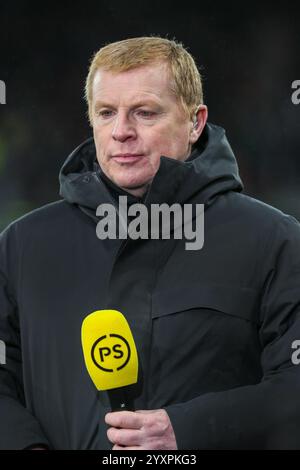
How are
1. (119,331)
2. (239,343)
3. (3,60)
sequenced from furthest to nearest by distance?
(3,60) → (239,343) → (119,331)

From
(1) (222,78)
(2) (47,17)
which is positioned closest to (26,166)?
(2) (47,17)

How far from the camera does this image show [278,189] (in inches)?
104

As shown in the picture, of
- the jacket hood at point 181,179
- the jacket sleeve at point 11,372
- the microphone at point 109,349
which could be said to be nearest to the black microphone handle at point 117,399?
the microphone at point 109,349

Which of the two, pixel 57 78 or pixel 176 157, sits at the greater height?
pixel 57 78

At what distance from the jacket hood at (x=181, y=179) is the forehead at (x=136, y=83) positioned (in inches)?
5.0

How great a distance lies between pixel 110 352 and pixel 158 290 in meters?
0.24

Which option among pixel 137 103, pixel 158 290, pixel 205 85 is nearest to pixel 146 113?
pixel 137 103

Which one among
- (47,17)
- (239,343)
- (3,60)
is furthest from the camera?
(47,17)

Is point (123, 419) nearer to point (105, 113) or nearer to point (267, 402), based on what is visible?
point (267, 402)

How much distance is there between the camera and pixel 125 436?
119 cm

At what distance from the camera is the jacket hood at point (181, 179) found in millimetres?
1385
